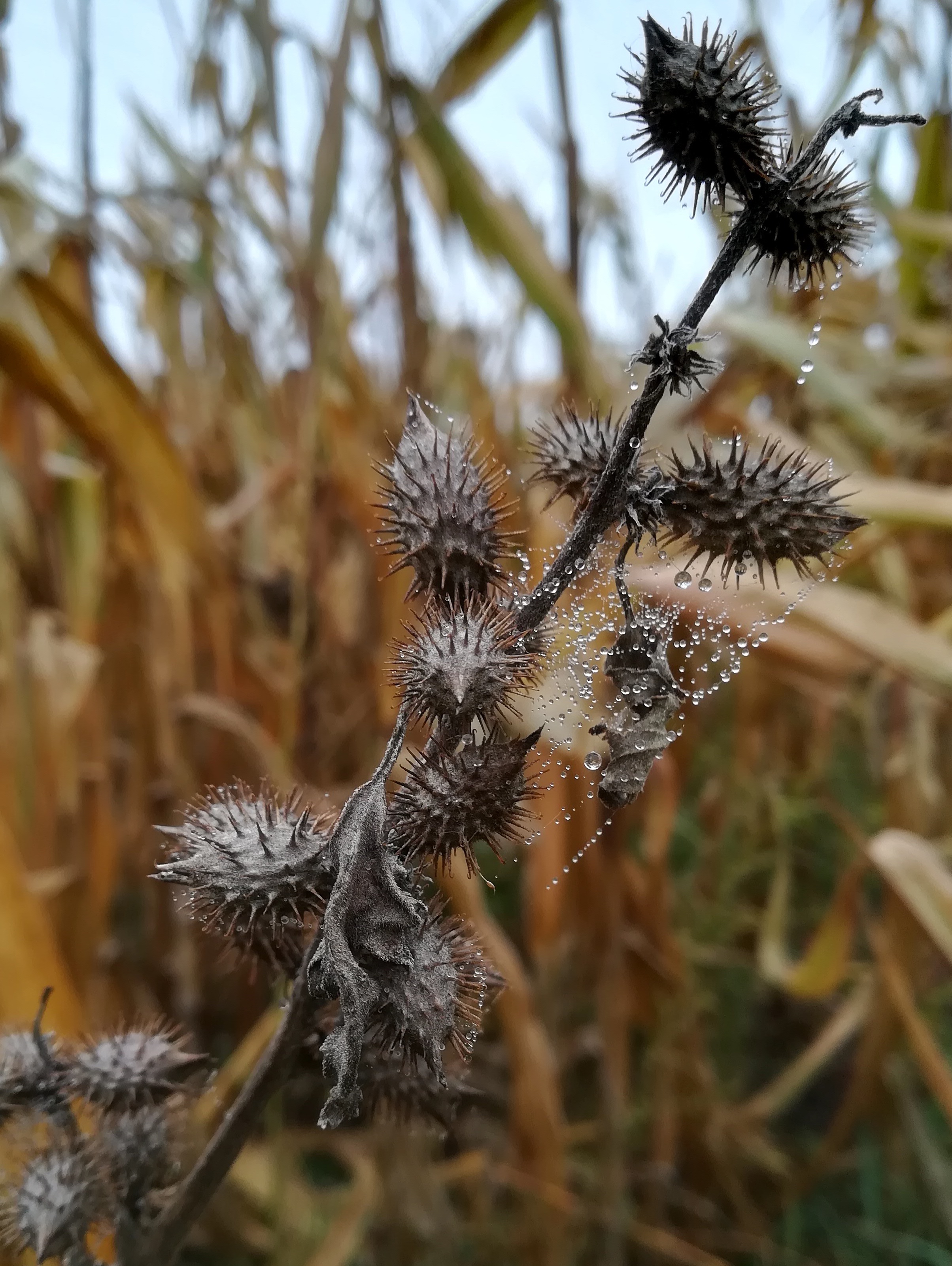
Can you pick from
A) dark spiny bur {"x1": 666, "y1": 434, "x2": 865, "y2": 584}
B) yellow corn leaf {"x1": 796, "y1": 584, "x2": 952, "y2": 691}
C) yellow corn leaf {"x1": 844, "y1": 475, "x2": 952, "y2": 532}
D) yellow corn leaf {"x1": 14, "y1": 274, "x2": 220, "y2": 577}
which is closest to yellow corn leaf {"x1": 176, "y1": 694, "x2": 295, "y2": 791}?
yellow corn leaf {"x1": 14, "y1": 274, "x2": 220, "y2": 577}

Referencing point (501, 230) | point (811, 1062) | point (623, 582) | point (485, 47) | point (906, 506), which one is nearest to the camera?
point (623, 582)

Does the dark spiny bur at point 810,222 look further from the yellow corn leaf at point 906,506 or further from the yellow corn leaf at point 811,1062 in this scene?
the yellow corn leaf at point 811,1062

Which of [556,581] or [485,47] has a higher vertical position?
[485,47]

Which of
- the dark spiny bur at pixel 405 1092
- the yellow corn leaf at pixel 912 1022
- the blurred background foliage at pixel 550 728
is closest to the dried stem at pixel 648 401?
the dark spiny bur at pixel 405 1092

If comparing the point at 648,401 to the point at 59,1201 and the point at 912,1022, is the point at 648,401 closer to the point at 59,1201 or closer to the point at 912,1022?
the point at 59,1201

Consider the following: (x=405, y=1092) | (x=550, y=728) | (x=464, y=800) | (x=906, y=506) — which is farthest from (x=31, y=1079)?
(x=906, y=506)

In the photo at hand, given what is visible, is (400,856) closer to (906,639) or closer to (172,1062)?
(172,1062)
